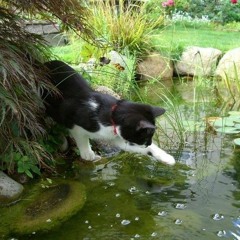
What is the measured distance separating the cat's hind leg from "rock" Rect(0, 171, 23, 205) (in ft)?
2.08

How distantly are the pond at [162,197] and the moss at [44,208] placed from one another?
2.2 inches

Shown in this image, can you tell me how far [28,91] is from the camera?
2.91 meters

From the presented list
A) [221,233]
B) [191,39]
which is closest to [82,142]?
[221,233]

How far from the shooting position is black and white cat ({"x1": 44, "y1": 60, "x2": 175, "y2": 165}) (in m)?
3.09

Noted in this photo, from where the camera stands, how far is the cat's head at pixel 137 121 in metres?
3.05

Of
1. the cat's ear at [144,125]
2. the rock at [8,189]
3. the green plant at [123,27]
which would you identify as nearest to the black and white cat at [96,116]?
the cat's ear at [144,125]

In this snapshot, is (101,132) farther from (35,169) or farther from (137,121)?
(35,169)

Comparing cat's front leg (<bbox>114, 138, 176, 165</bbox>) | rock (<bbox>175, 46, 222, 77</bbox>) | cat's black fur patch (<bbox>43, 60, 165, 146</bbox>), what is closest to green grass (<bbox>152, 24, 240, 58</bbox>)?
rock (<bbox>175, 46, 222, 77</bbox>)

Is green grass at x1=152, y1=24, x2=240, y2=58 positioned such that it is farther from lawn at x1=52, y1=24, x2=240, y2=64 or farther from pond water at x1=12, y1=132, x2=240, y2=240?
pond water at x1=12, y1=132, x2=240, y2=240

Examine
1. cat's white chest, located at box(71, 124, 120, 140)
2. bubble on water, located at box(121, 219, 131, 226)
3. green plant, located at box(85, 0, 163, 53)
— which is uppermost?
green plant, located at box(85, 0, 163, 53)

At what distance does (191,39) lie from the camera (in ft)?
29.8

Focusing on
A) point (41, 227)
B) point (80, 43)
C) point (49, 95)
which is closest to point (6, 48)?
point (49, 95)

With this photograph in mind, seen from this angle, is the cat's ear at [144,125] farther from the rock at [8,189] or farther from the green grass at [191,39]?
the green grass at [191,39]

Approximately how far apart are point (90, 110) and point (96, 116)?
0.07 metres
